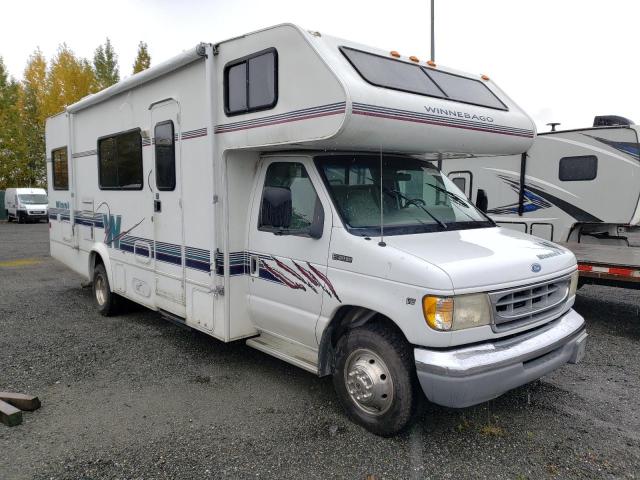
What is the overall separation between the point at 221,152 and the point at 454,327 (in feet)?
8.72

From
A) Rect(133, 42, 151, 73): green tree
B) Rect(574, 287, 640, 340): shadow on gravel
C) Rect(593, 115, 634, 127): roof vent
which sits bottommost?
Rect(574, 287, 640, 340): shadow on gravel

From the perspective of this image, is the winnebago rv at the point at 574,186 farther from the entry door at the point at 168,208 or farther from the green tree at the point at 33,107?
the green tree at the point at 33,107

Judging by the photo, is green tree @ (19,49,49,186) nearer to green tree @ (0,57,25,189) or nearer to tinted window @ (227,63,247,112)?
green tree @ (0,57,25,189)

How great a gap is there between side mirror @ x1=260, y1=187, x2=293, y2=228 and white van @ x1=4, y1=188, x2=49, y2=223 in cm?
2727

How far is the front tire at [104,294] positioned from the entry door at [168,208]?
1.55 meters

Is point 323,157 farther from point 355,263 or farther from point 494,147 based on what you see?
point 494,147

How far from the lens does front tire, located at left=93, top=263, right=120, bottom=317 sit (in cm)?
718

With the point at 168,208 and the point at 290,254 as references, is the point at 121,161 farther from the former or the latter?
the point at 290,254

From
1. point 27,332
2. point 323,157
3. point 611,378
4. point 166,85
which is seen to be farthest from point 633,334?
point 27,332

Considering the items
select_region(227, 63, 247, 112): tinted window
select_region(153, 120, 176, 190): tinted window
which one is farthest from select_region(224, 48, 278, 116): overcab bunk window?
select_region(153, 120, 176, 190): tinted window

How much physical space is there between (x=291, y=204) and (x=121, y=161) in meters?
3.27

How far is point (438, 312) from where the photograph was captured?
337 cm

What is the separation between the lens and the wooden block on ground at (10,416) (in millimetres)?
4051

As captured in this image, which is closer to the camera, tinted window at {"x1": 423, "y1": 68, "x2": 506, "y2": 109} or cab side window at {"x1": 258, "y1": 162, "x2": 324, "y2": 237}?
cab side window at {"x1": 258, "y1": 162, "x2": 324, "y2": 237}
